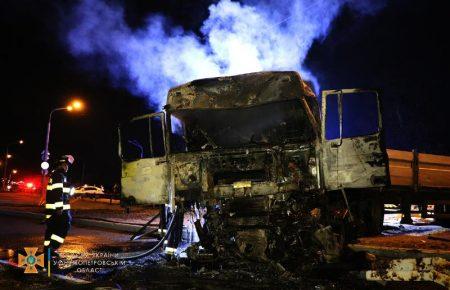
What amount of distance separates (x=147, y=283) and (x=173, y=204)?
1.79 meters

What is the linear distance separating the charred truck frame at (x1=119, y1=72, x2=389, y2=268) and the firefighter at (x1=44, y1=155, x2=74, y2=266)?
43.1 inches

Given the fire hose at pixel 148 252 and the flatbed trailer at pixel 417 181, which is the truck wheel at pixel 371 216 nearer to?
the flatbed trailer at pixel 417 181

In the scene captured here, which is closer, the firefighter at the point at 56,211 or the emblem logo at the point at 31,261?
the emblem logo at the point at 31,261

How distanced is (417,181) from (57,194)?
20.2ft

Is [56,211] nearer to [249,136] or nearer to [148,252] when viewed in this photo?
[148,252]

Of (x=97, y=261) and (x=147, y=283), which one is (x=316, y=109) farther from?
(x=97, y=261)

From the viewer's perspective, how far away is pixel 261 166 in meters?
5.78

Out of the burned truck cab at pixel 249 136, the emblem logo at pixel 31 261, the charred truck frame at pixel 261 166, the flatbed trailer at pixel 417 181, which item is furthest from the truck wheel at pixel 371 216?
the emblem logo at pixel 31 261

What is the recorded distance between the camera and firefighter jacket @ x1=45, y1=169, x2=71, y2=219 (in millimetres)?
5801

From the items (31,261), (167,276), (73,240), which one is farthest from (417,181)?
(73,240)

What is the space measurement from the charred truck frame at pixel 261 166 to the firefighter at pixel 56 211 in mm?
1095

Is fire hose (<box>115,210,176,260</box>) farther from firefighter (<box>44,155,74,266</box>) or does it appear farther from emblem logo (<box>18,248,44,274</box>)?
emblem logo (<box>18,248,44,274</box>)

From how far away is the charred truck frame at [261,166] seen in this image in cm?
531

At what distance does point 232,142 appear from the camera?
689cm
